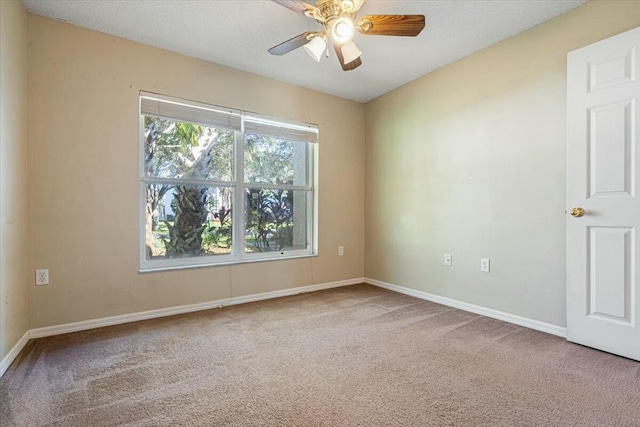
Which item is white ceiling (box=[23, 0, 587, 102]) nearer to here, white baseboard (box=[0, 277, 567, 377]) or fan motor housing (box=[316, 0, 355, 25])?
A: fan motor housing (box=[316, 0, 355, 25])

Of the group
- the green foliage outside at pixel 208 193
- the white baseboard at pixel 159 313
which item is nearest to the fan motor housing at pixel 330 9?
the green foliage outside at pixel 208 193

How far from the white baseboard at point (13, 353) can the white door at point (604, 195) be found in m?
3.63

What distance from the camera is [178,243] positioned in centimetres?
307

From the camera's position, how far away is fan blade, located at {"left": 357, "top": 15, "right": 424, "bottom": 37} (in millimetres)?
1877

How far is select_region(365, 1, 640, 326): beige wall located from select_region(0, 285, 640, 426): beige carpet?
511 millimetres

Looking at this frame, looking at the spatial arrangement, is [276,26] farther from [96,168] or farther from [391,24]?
[96,168]

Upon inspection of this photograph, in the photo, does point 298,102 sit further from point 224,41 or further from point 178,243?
point 178,243

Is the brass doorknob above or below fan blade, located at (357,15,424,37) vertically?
below

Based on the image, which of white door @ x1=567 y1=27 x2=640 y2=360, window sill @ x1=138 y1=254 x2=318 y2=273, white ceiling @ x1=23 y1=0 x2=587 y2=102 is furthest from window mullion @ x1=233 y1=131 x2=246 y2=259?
white door @ x1=567 y1=27 x2=640 y2=360

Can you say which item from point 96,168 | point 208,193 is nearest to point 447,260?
point 208,193

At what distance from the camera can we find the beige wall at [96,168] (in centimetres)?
241

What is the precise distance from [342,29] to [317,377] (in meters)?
2.07

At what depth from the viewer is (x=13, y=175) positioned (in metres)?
2.10

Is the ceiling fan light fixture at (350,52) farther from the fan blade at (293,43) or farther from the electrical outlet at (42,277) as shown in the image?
the electrical outlet at (42,277)
